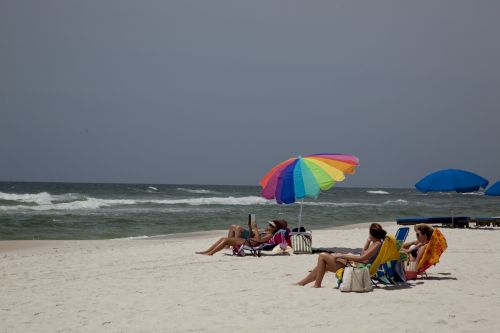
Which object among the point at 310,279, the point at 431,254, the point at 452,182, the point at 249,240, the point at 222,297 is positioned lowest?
the point at 222,297

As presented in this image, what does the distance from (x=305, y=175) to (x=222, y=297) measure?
4346 millimetres

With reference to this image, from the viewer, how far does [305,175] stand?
11.2 meters

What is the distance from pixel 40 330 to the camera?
18.9 feet

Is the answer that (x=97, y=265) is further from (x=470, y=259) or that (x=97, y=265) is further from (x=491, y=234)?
(x=491, y=234)

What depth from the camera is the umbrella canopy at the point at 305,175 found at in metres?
11.0

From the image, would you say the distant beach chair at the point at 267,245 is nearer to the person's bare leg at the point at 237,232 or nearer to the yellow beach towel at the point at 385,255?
the person's bare leg at the point at 237,232

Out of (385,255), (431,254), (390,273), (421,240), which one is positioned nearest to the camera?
(385,255)

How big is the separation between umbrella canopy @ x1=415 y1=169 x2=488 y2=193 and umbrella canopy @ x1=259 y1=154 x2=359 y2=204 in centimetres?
715

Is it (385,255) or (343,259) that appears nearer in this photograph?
(385,255)

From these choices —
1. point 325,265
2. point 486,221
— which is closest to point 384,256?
point 325,265

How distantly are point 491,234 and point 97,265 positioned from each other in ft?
38.4

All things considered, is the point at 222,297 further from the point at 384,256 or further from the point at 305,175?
the point at 305,175

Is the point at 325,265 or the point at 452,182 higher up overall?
the point at 452,182

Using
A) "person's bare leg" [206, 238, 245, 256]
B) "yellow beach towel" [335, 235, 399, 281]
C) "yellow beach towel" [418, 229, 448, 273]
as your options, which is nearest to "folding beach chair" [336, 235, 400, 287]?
"yellow beach towel" [335, 235, 399, 281]
